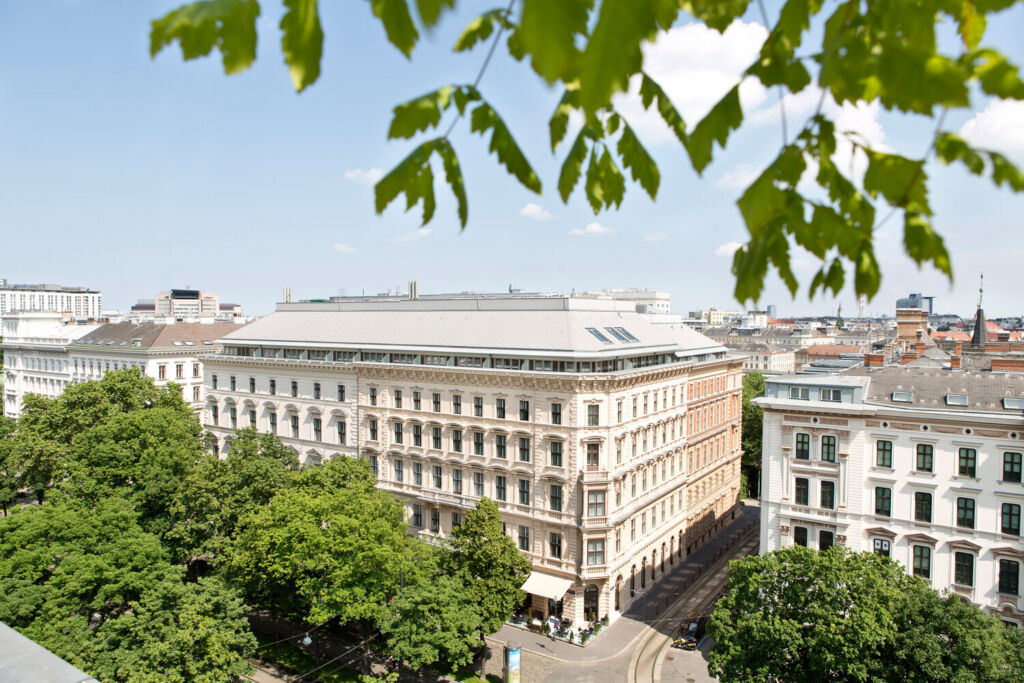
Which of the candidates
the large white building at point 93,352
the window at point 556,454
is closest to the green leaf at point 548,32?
the window at point 556,454

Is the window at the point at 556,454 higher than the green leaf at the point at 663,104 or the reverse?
the reverse

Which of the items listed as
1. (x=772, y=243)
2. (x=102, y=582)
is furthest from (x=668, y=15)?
(x=102, y=582)

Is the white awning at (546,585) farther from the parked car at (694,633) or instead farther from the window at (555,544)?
the parked car at (694,633)

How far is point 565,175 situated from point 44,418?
64011 mm

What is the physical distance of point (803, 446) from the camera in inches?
1533

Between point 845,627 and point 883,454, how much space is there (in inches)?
562

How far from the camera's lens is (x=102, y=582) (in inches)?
1226

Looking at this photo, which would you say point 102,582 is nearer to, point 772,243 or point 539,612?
point 539,612

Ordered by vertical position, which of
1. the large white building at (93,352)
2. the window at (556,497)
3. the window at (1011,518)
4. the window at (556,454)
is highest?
the large white building at (93,352)

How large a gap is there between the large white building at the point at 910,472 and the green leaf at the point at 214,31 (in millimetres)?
39452

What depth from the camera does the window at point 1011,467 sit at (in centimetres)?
3375

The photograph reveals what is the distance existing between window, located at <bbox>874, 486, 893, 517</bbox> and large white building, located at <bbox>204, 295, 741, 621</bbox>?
49.1 ft

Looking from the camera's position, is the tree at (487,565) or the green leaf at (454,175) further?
the tree at (487,565)

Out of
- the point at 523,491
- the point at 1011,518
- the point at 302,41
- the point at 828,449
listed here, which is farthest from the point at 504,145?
the point at 523,491
